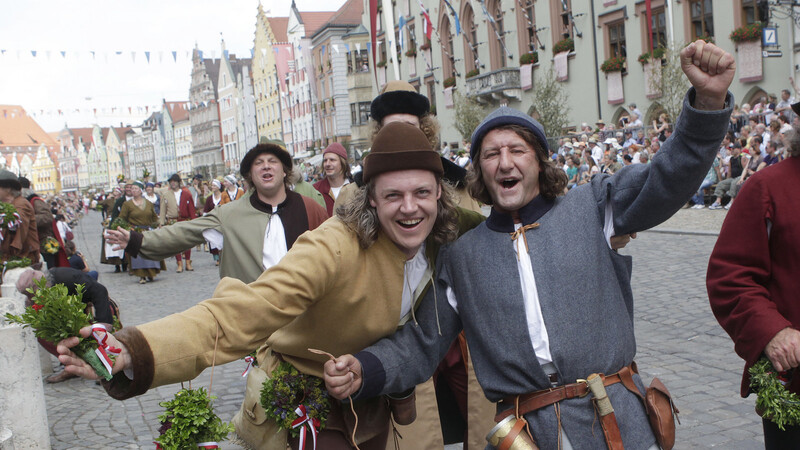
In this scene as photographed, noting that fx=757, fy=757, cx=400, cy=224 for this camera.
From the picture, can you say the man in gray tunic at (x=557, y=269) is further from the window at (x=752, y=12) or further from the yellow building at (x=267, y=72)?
the yellow building at (x=267, y=72)

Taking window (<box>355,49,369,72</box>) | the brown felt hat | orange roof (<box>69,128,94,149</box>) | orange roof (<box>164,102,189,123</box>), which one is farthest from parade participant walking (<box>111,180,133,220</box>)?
orange roof (<box>69,128,94,149</box>)

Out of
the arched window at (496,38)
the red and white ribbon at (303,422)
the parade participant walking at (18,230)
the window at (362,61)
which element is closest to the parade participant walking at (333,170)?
the parade participant walking at (18,230)

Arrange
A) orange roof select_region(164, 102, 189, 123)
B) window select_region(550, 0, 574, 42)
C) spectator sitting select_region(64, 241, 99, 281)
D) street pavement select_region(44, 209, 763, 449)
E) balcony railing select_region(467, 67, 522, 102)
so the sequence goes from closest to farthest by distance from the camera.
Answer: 1. street pavement select_region(44, 209, 763, 449)
2. spectator sitting select_region(64, 241, 99, 281)
3. window select_region(550, 0, 574, 42)
4. balcony railing select_region(467, 67, 522, 102)
5. orange roof select_region(164, 102, 189, 123)

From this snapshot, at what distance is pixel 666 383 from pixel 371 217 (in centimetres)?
408

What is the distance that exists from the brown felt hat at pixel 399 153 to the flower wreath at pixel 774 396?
146cm

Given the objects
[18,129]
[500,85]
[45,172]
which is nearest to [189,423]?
[500,85]

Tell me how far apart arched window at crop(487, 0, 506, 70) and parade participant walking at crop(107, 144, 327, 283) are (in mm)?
32202

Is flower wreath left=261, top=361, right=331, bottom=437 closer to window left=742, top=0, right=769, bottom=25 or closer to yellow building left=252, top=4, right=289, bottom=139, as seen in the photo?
window left=742, top=0, right=769, bottom=25

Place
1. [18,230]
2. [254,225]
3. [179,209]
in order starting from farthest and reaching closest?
[179,209]
[18,230]
[254,225]

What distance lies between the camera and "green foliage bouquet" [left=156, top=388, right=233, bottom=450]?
2562 millimetres

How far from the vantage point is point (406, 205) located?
114 inches

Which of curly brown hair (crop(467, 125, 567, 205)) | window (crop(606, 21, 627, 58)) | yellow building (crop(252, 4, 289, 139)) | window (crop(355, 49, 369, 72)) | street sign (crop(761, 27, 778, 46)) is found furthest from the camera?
yellow building (crop(252, 4, 289, 139))

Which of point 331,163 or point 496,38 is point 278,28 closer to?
point 496,38

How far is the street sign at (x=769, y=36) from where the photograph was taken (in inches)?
803
